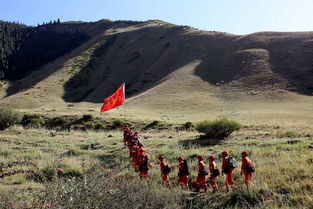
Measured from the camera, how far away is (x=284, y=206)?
7664 mm

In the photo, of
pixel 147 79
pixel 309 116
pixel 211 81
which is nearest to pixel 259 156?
pixel 309 116

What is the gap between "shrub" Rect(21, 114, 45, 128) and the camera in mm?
32241

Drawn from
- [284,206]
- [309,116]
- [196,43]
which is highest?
[196,43]

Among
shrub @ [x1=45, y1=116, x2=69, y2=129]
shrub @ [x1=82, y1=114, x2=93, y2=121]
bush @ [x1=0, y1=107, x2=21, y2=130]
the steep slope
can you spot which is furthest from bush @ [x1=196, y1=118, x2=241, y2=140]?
shrub @ [x1=45, y1=116, x2=69, y2=129]

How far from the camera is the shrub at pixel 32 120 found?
32241mm

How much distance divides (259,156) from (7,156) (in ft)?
35.5

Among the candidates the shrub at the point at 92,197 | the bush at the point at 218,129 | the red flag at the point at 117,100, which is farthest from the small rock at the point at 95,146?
the shrub at the point at 92,197

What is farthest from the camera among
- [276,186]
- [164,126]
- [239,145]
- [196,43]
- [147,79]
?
[196,43]

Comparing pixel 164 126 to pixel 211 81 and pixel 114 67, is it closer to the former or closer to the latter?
pixel 211 81

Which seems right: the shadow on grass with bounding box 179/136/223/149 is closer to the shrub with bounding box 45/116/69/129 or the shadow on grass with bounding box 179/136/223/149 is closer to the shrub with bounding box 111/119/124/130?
the shrub with bounding box 111/119/124/130

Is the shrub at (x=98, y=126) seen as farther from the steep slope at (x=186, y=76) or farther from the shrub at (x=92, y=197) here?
the shrub at (x=92, y=197)

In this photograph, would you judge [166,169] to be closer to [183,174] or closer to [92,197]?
[183,174]

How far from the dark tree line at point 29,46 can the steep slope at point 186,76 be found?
43.1 ft

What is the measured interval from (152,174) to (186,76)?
57.3 metres
